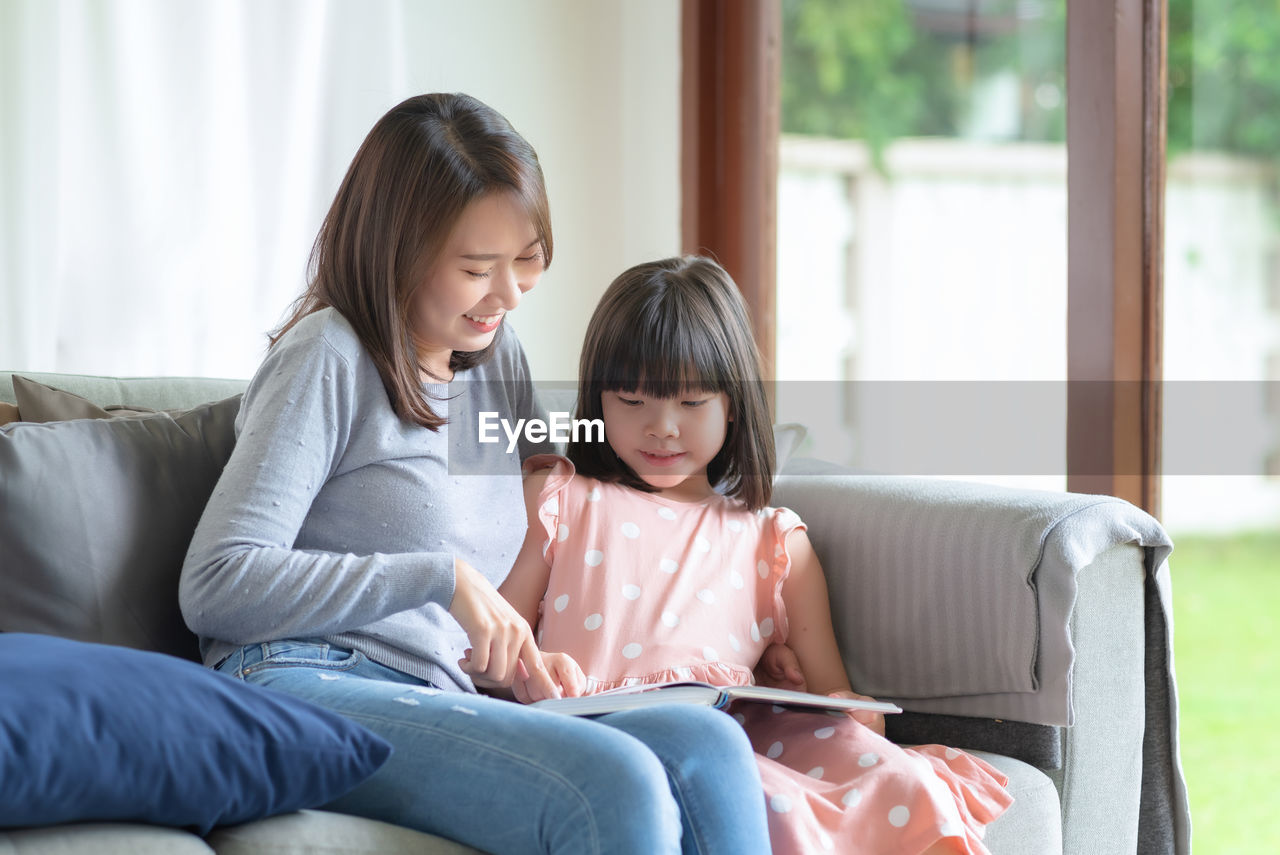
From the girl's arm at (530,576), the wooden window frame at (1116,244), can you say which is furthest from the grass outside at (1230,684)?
the girl's arm at (530,576)

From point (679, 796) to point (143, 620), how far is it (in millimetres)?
558

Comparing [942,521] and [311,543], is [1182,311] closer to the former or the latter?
[942,521]

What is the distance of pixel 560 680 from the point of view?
1.18 meters

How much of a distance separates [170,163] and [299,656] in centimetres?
120

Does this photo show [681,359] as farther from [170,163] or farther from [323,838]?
[170,163]

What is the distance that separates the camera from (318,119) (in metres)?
2.15

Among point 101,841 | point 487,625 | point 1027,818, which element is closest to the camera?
point 101,841

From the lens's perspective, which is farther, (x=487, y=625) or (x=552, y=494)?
(x=552, y=494)

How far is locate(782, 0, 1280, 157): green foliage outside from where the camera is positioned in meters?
1.57

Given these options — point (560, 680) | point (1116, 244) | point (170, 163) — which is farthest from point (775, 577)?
point (170, 163)

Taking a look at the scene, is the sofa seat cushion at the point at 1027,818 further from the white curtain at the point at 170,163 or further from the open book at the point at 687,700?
the white curtain at the point at 170,163

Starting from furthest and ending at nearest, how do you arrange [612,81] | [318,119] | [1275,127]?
[612,81] < [318,119] < [1275,127]

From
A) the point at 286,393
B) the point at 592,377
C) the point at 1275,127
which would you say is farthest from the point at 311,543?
the point at 1275,127

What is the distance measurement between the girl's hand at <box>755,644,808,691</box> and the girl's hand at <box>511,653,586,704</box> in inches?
Result: 10.4
